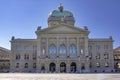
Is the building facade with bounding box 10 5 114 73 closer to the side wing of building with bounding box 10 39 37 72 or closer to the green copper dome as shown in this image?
the side wing of building with bounding box 10 39 37 72

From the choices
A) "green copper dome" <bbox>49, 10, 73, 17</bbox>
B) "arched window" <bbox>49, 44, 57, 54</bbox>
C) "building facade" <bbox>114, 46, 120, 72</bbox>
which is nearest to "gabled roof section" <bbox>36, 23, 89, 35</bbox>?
"arched window" <bbox>49, 44, 57, 54</bbox>

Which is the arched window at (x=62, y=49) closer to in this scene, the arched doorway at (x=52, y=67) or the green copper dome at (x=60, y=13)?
the arched doorway at (x=52, y=67)

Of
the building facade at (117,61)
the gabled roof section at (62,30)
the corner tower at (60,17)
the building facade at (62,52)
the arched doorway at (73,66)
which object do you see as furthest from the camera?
the corner tower at (60,17)

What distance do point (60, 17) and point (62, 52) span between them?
69.6 feet

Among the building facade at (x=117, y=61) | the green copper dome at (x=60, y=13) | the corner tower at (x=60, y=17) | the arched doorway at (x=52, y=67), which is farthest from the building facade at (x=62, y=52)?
the green copper dome at (x=60, y=13)

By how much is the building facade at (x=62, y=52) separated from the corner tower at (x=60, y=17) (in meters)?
12.9

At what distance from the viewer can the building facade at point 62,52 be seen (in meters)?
88.2

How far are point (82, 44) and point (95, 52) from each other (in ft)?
25.2

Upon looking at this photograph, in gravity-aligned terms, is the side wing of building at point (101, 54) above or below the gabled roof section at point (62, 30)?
below

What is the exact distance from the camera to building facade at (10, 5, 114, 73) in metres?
88.2

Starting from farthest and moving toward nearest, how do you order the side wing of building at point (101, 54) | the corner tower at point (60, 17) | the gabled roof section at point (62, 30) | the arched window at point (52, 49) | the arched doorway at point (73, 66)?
the corner tower at point (60, 17), the side wing of building at point (101, 54), the arched window at point (52, 49), the gabled roof section at point (62, 30), the arched doorway at point (73, 66)

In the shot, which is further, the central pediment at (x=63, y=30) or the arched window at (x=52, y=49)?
the arched window at (x=52, y=49)

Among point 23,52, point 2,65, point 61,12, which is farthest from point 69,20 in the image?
point 2,65

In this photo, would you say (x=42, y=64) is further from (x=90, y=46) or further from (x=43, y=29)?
(x=90, y=46)
